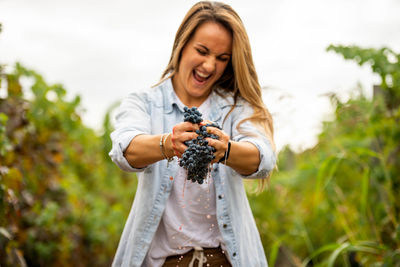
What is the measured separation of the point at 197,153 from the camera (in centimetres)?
151

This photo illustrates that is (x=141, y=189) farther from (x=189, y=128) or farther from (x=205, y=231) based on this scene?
(x=189, y=128)

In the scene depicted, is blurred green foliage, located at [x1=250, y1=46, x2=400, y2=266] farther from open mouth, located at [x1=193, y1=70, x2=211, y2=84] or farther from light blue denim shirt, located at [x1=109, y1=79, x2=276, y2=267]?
open mouth, located at [x1=193, y1=70, x2=211, y2=84]

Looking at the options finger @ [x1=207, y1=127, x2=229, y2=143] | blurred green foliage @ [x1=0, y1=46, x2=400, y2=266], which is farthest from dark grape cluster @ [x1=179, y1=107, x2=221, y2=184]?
blurred green foliage @ [x1=0, y1=46, x2=400, y2=266]

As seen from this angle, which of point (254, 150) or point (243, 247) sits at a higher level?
point (254, 150)

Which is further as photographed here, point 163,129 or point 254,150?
point 163,129

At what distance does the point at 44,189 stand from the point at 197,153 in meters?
2.53

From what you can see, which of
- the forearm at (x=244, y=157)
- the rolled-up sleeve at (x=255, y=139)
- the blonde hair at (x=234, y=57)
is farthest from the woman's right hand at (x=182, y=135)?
the blonde hair at (x=234, y=57)

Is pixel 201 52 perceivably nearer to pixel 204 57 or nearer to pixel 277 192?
pixel 204 57

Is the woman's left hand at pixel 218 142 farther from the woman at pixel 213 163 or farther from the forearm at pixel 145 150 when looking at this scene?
the forearm at pixel 145 150

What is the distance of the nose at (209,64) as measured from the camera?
1.98m

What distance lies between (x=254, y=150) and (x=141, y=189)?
0.60m

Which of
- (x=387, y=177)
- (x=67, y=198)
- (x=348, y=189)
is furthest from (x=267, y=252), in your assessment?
(x=67, y=198)

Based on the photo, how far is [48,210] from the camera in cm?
332

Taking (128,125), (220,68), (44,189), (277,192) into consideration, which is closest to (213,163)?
(128,125)
